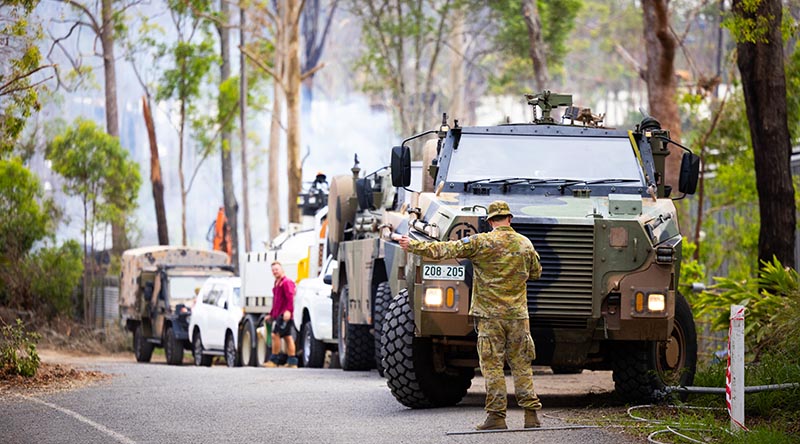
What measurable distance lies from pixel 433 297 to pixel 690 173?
126 inches

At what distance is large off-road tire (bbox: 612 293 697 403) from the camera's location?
13.8m

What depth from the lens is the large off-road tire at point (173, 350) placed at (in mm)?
31422

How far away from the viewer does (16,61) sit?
18.2m

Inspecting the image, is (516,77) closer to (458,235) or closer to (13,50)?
(13,50)

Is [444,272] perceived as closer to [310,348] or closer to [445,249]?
[445,249]

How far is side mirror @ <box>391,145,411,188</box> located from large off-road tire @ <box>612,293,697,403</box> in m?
2.62

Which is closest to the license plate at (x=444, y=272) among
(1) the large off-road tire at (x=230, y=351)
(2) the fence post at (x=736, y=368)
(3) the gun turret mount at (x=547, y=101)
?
(2) the fence post at (x=736, y=368)

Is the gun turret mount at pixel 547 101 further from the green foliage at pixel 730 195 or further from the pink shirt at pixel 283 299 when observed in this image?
the green foliage at pixel 730 195

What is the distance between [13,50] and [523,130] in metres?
7.29

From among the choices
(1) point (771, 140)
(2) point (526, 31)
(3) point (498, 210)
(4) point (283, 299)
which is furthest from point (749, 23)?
(2) point (526, 31)

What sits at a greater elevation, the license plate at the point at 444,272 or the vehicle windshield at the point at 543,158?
the vehicle windshield at the point at 543,158

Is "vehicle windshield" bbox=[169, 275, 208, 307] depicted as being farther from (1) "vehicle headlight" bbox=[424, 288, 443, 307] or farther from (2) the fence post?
(2) the fence post

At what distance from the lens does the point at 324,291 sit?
73.9 ft

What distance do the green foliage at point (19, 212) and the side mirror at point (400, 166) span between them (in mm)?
27338
